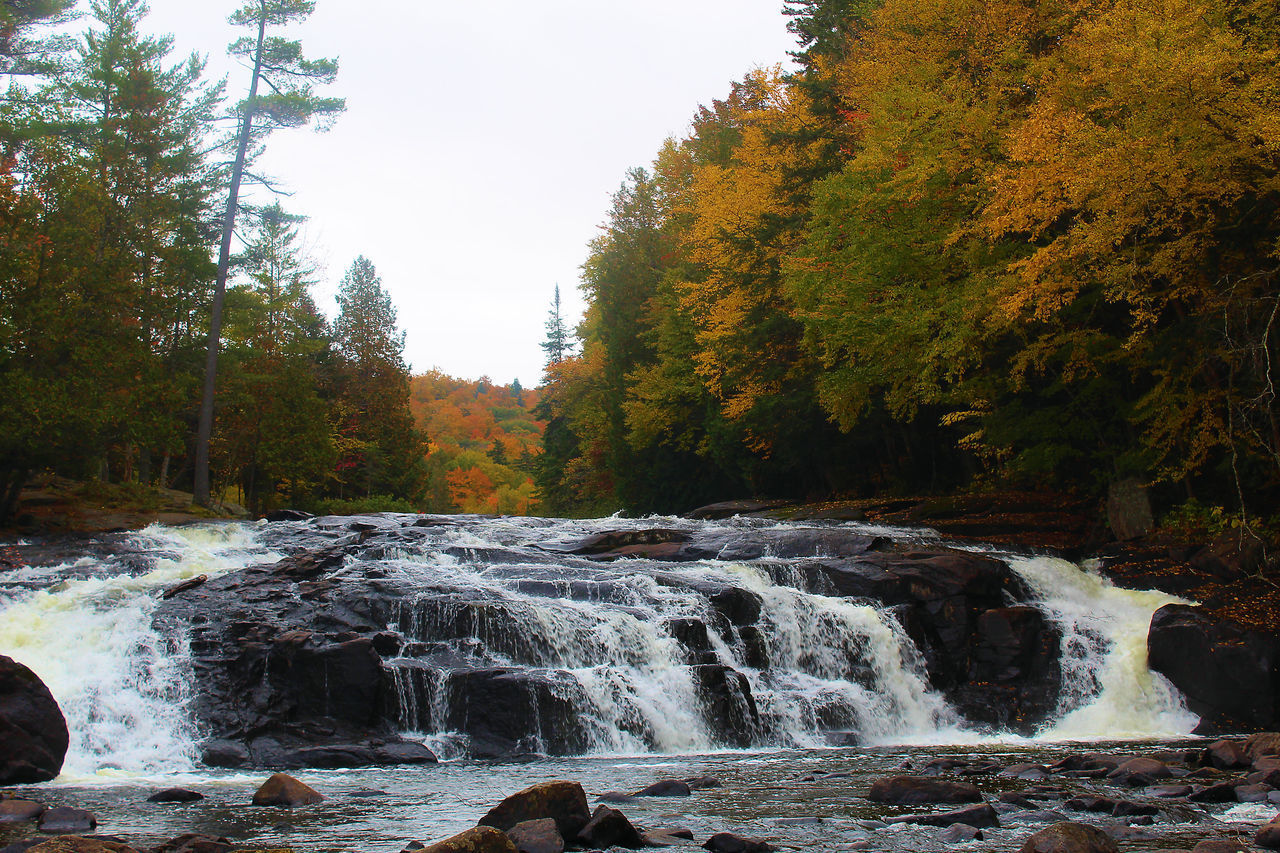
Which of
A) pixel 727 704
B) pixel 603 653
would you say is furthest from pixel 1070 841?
pixel 603 653

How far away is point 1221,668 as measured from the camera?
12070 mm

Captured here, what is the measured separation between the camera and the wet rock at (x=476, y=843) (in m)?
4.83

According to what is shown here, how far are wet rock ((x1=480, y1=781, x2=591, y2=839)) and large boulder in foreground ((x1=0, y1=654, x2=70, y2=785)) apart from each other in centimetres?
524

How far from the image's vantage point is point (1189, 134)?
11.5 meters

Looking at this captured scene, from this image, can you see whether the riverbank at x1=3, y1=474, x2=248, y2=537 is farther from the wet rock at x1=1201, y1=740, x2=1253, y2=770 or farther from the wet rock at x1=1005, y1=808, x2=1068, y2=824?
the wet rock at x1=1201, y1=740, x2=1253, y2=770

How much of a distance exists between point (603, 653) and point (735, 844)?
6.48 meters

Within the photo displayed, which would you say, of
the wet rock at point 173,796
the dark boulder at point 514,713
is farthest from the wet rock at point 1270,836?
the wet rock at point 173,796

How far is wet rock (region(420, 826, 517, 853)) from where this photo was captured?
15.9 ft

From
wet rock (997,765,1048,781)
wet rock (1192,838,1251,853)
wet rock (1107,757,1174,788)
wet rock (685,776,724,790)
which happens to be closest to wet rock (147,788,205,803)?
wet rock (685,776,724,790)

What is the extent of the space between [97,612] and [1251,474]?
18431mm

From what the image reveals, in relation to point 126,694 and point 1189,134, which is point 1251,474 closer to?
point 1189,134

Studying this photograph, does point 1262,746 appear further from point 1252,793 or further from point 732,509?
point 732,509

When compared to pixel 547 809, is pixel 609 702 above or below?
below

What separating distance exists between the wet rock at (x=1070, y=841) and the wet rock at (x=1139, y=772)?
3.22 meters
